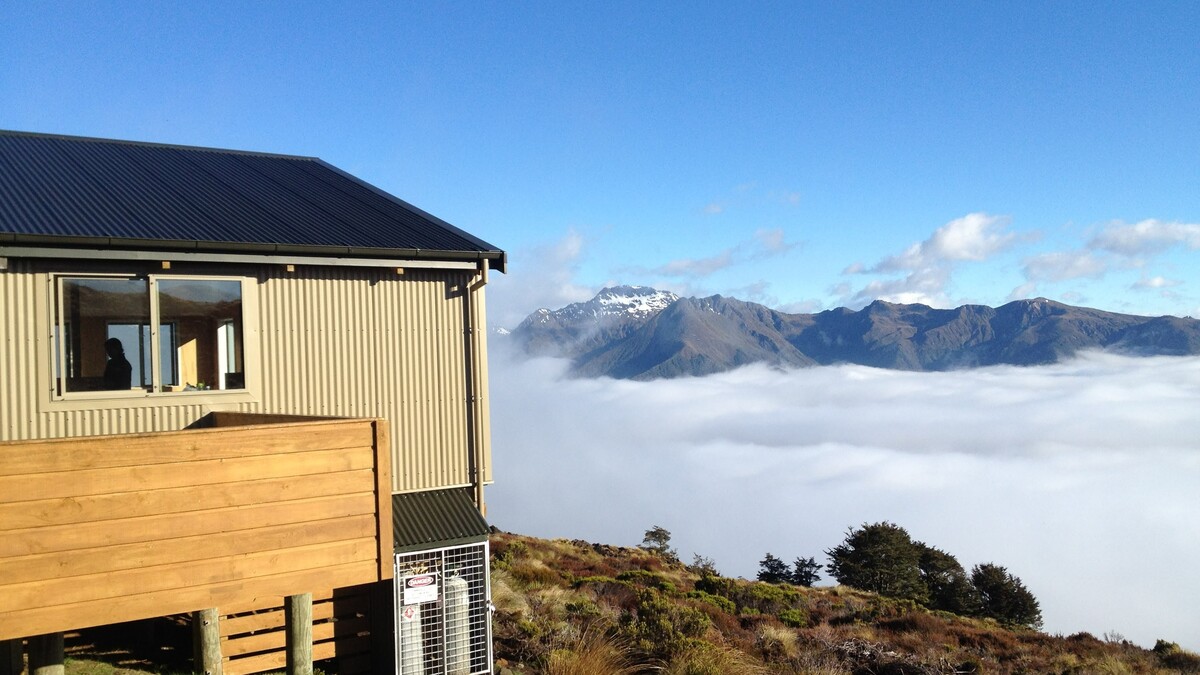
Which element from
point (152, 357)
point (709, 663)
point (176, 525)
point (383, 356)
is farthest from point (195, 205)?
point (709, 663)

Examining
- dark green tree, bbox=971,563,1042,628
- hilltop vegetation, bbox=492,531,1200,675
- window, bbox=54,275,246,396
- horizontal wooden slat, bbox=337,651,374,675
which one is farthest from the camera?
dark green tree, bbox=971,563,1042,628

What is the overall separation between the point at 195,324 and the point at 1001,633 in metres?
20.2

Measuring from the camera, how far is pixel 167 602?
666 cm

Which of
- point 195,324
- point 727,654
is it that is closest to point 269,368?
point 195,324

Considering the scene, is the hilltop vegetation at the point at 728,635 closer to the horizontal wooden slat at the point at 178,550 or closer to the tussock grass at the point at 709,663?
the tussock grass at the point at 709,663

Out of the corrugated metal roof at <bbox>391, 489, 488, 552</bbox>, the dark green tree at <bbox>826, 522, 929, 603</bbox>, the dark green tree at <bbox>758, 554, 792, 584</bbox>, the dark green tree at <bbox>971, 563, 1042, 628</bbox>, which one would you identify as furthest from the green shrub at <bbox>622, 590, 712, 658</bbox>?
the dark green tree at <bbox>826, 522, 929, 603</bbox>

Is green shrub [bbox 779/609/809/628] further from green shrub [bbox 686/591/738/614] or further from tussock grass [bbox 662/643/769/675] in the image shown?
tussock grass [bbox 662/643/769/675]

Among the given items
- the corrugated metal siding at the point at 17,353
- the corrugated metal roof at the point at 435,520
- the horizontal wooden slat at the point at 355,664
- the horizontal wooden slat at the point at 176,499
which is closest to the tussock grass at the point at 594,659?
the corrugated metal roof at the point at 435,520

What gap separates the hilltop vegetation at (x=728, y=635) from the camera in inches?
435

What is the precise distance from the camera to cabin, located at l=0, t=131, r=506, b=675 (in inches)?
255

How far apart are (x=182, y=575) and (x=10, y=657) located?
410 cm

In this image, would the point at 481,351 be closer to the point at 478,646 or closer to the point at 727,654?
the point at 478,646

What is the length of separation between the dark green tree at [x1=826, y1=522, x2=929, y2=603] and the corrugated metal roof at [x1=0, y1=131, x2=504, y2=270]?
34.8m

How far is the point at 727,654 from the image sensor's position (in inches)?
441
